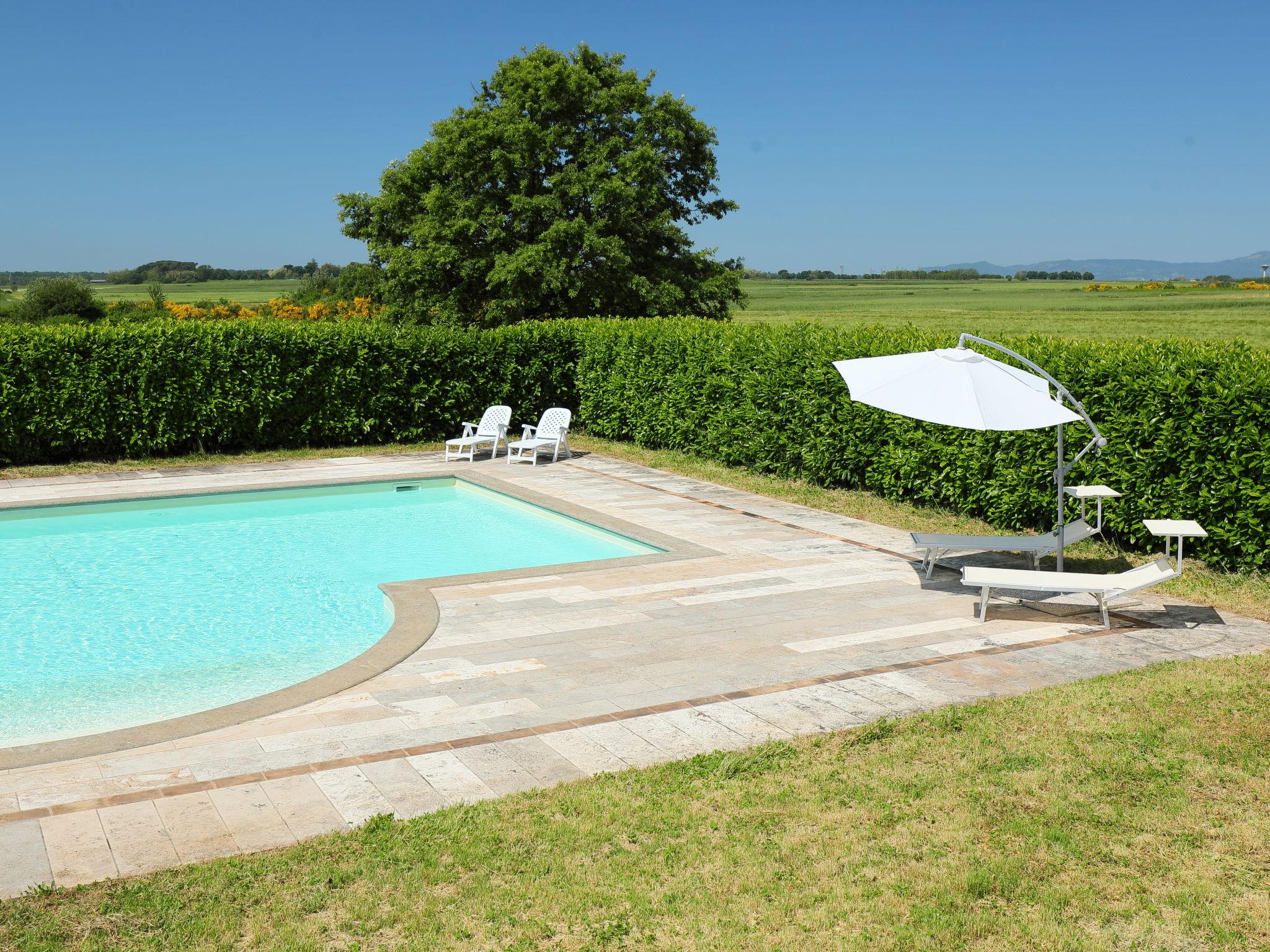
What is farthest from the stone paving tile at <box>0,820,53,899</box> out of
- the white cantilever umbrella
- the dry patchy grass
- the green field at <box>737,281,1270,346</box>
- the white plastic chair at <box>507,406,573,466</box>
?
the green field at <box>737,281,1270,346</box>

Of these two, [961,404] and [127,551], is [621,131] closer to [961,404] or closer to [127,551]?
[127,551]

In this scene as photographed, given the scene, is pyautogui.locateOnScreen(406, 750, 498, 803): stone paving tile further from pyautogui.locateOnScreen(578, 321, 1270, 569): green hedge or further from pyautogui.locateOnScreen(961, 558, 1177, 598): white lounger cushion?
pyautogui.locateOnScreen(578, 321, 1270, 569): green hedge

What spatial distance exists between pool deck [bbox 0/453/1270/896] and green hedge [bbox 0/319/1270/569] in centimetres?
140

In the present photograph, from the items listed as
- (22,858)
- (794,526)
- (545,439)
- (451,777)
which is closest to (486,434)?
(545,439)

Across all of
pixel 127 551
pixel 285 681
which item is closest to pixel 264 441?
pixel 127 551

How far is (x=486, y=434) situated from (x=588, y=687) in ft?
38.2

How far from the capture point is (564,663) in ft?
25.2

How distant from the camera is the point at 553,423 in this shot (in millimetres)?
18359

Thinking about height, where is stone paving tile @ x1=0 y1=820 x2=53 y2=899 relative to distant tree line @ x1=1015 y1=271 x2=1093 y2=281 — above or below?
below

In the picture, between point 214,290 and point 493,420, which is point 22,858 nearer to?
point 493,420

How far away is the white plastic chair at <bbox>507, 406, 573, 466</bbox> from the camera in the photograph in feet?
58.6

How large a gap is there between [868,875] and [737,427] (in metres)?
11.9

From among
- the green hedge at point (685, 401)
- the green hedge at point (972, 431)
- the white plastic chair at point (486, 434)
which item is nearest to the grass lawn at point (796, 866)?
the green hedge at point (972, 431)

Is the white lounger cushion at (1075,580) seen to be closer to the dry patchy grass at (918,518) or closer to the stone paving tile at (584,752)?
the dry patchy grass at (918,518)
